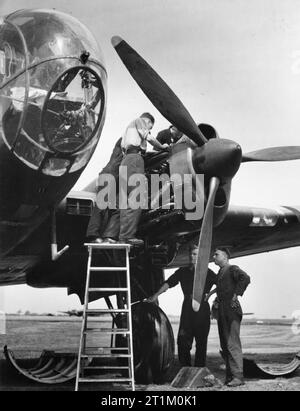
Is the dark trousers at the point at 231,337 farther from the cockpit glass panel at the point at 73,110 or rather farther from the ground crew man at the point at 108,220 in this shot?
the cockpit glass panel at the point at 73,110

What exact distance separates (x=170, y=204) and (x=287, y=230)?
470 cm

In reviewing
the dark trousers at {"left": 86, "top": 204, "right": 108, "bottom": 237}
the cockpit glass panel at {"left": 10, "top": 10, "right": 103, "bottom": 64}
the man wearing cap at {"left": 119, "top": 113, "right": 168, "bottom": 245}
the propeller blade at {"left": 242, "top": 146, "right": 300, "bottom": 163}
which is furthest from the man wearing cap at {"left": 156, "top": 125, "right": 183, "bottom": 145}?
the cockpit glass panel at {"left": 10, "top": 10, "right": 103, "bottom": 64}

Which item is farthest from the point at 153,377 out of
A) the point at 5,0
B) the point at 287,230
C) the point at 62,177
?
the point at 5,0

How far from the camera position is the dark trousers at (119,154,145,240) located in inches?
277

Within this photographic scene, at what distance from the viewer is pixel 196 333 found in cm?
848

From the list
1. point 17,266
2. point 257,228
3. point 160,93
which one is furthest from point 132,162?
point 257,228

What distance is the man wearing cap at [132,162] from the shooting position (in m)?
7.04

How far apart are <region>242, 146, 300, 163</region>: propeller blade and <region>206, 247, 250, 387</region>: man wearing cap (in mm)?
1648

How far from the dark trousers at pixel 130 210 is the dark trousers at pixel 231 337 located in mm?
1728

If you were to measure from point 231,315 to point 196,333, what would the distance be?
108 cm

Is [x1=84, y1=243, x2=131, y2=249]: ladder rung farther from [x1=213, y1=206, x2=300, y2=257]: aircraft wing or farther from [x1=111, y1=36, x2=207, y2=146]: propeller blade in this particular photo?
[x1=213, y1=206, x2=300, y2=257]: aircraft wing

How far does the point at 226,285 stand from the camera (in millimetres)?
7664
